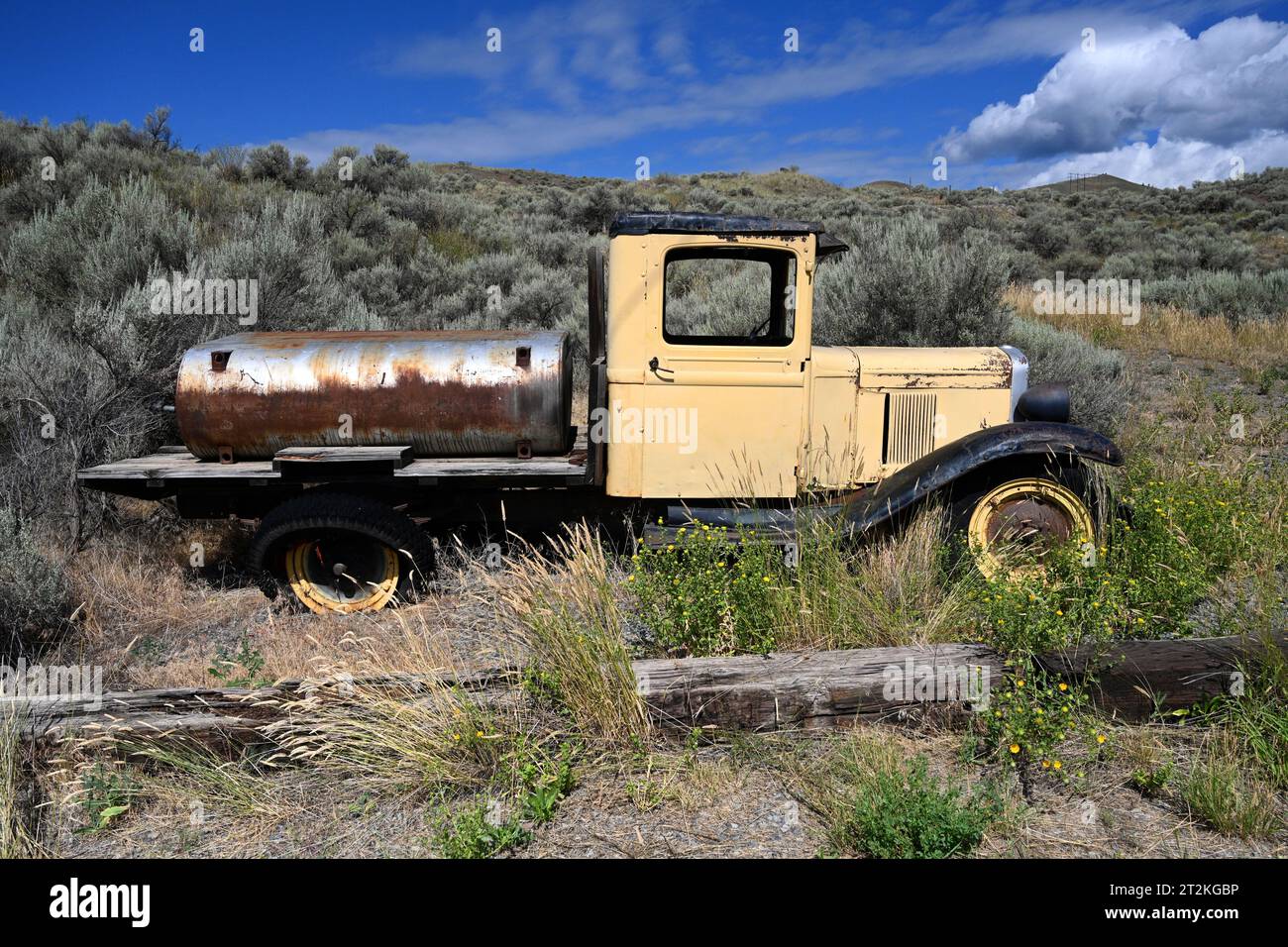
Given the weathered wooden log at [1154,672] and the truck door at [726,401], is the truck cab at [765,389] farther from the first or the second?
the weathered wooden log at [1154,672]

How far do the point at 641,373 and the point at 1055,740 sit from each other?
9.13 feet

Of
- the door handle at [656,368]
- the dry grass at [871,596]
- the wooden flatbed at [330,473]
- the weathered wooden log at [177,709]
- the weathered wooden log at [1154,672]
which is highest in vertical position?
the door handle at [656,368]

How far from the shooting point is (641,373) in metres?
4.72

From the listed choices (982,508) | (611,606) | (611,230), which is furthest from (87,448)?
(982,508)

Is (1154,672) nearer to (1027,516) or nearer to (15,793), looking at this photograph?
(1027,516)

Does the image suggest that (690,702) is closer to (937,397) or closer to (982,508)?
(982,508)

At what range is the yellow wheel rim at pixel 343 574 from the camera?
483 centimetres

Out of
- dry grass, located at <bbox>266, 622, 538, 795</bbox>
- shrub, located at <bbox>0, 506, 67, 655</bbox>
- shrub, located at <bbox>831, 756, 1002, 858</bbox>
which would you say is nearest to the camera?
shrub, located at <bbox>831, 756, 1002, 858</bbox>

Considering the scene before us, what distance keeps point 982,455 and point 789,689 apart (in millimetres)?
1922

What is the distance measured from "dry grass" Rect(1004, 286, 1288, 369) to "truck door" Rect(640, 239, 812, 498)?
275 inches

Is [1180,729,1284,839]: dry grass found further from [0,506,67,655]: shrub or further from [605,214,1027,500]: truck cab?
[0,506,67,655]: shrub

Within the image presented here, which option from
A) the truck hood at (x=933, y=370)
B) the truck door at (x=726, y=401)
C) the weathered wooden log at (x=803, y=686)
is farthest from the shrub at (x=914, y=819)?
the truck hood at (x=933, y=370)

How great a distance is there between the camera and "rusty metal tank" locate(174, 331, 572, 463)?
4.73 m

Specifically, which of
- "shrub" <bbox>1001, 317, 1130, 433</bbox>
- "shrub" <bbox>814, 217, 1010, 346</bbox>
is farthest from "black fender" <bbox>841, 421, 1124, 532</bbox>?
"shrub" <bbox>814, 217, 1010, 346</bbox>
